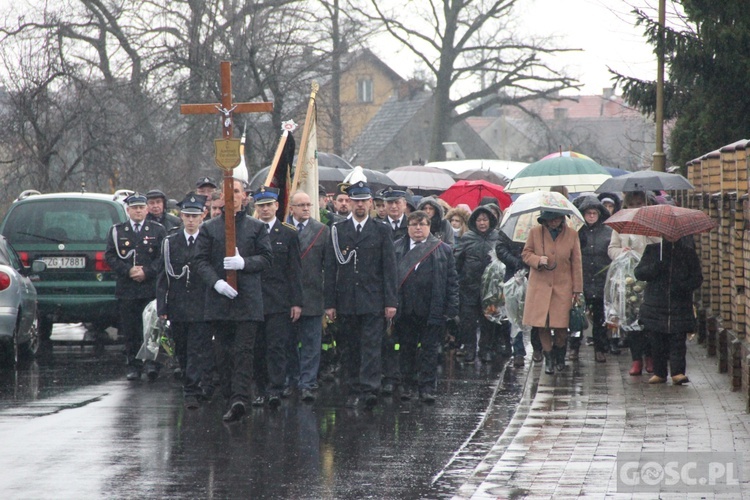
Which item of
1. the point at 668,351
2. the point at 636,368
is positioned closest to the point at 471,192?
the point at 636,368

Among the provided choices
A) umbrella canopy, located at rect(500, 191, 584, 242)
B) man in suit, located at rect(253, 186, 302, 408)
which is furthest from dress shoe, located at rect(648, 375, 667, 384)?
man in suit, located at rect(253, 186, 302, 408)

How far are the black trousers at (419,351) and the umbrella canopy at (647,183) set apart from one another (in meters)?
4.88

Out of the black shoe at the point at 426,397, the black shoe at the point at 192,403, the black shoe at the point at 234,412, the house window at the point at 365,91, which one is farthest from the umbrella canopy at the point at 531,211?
the house window at the point at 365,91

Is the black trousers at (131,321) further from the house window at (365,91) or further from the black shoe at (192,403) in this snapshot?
the house window at (365,91)

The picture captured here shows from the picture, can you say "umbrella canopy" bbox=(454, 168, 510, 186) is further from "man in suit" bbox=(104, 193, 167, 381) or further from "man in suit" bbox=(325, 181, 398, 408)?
"man in suit" bbox=(325, 181, 398, 408)

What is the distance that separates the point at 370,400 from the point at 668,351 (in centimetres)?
320

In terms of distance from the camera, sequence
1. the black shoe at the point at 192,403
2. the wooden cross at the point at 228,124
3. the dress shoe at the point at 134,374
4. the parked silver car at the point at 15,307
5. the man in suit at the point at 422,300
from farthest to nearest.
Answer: the parked silver car at the point at 15,307, the dress shoe at the point at 134,374, the man in suit at the point at 422,300, the black shoe at the point at 192,403, the wooden cross at the point at 228,124

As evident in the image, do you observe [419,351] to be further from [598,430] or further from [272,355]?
[598,430]

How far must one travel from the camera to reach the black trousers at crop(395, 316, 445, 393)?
458 inches

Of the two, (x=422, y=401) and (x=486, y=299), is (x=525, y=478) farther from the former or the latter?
(x=486, y=299)

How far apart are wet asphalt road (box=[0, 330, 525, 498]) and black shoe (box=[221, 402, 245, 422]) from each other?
72 mm

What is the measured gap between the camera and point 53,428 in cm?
1010

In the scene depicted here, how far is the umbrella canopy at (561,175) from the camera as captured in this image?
1861 centimetres

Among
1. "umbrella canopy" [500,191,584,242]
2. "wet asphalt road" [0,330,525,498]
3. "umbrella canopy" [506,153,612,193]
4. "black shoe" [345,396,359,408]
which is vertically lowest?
"wet asphalt road" [0,330,525,498]
